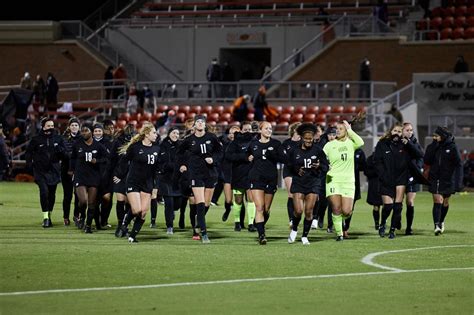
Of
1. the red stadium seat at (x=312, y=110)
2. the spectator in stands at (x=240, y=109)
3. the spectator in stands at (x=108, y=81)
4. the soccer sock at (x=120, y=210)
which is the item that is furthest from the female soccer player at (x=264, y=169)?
the spectator in stands at (x=108, y=81)

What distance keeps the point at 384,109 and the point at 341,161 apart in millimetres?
18779

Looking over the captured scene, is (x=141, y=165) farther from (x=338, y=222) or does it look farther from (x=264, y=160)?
(x=338, y=222)

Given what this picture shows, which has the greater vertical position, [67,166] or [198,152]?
[198,152]

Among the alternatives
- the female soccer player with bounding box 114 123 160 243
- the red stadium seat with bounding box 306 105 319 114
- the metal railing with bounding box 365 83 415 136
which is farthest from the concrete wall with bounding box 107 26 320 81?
the female soccer player with bounding box 114 123 160 243

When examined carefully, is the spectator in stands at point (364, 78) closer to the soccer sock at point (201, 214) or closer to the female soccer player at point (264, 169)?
the female soccer player at point (264, 169)

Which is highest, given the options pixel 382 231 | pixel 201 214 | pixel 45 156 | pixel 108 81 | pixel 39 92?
pixel 108 81

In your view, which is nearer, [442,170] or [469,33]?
[442,170]

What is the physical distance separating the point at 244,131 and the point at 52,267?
7388mm

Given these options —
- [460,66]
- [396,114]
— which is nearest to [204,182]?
[396,114]

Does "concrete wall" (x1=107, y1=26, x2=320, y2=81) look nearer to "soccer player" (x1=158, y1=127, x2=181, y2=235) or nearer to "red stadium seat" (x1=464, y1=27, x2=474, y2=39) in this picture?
"red stadium seat" (x1=464, y1=27, x2=474, y2=39)

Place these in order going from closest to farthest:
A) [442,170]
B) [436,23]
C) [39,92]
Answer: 1. [442,170]
2. [39,92]
3. [436,23]

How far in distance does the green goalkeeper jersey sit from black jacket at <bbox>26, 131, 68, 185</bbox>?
18.7 ft

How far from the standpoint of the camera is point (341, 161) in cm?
1862

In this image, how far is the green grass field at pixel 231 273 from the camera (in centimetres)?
1173
